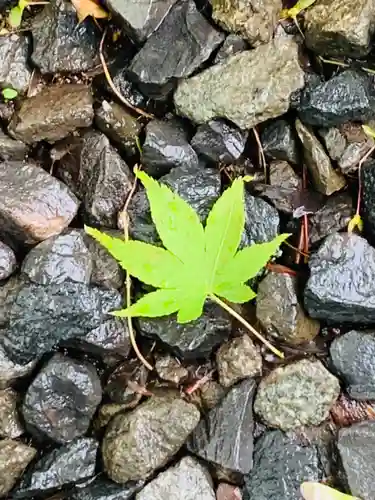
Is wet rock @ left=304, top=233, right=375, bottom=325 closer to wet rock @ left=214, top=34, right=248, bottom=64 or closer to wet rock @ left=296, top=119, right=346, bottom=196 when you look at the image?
wet rock @ left=296, top=119, right=346, bottom=196

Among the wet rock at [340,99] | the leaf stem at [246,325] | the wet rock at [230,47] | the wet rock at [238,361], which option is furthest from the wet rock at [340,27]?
the wet rock at [238,361]

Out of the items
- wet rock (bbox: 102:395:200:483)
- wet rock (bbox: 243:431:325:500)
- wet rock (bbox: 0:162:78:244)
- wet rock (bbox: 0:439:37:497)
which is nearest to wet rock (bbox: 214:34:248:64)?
wet rock (bbox: 0:162:78:244)

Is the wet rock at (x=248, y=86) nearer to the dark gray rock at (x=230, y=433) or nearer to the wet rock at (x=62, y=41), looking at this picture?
the wet rock at (x=62, y=41)

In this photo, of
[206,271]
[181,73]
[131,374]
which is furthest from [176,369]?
[181,73]

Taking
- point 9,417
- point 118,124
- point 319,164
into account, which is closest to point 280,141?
point 319,164

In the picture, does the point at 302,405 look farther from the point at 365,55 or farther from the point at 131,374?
the point at 365,55

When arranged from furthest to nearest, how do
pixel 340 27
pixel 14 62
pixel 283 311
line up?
pixel 14 62 → pixel 283 311 → pixel 340 27

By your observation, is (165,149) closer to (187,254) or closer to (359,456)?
(187,254)
